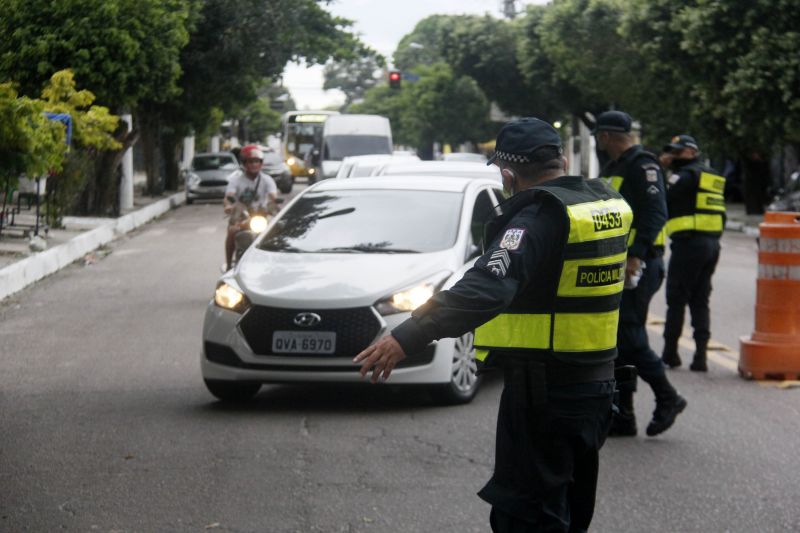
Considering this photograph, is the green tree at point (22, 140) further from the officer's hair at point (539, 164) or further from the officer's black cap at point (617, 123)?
the officer's hair at point (539, 164)

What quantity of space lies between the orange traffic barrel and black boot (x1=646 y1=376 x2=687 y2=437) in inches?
96.1

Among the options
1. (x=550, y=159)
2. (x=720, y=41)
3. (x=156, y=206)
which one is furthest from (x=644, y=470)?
(x=156, y=206)

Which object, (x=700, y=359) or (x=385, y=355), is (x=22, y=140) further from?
(x=385, y=355)

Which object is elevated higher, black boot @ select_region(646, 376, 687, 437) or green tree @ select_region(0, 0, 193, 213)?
green tree @ select_region(0, 0, 193, 213)

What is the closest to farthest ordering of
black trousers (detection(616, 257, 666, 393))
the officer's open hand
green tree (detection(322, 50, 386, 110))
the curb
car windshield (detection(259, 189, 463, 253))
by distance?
the officer's open hand
black trousers (detection(616, 257, 666, 393))
car windshield (detection(259, 189, 463, 253))
the curb
green tree (detection(322, 50, 386, 110))

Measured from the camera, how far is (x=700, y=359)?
10656 millimetres

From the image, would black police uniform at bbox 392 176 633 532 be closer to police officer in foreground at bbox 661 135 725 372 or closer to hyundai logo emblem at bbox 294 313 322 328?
hyundai logo emblem at bbox 294 313 322 328

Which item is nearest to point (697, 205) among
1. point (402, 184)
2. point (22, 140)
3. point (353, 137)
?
point (402, 184)

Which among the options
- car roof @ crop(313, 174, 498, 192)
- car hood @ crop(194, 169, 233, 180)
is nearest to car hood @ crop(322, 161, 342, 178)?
car hood @ crop(194, 169, 233, 180)

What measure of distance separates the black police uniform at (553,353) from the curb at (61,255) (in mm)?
12414

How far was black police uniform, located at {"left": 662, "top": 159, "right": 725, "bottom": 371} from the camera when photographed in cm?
1045

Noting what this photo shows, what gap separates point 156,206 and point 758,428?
93.2 ft

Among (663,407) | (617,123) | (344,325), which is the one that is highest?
A: (617,123)

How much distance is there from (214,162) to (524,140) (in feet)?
128
